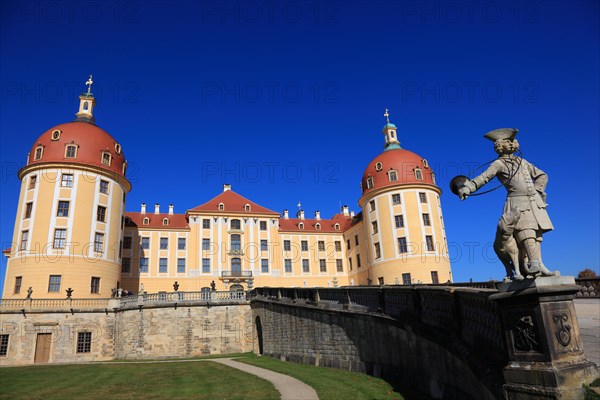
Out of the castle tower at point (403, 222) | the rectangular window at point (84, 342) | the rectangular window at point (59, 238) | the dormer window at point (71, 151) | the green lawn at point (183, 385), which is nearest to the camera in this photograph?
the green lawn at point (183, 385)

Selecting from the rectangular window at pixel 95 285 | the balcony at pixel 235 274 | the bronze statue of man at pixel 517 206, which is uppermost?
the balcony at pixel 235 274

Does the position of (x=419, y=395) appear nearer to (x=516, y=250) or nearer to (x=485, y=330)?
(x=485, y=330)

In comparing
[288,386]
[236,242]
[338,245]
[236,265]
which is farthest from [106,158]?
[288,386]

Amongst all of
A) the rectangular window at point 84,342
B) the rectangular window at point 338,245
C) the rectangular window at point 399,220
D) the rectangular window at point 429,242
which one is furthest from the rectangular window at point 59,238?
the rectangular window at point 429,242

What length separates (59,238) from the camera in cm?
3197

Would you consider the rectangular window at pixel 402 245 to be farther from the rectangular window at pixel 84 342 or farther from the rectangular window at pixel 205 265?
the rectangular window at pixel 84 342

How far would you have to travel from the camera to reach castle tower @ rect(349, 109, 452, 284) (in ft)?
126

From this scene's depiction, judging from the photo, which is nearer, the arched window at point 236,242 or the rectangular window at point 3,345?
the rectangular window at point 3,345

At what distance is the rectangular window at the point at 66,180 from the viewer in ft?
110

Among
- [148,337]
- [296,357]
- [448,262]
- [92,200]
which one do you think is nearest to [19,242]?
[92,200]

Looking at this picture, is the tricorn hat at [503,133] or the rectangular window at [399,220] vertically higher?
the rectangular window at [399,220]

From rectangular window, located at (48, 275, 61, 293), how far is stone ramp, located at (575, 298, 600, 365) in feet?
111

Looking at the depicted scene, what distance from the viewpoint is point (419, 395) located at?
28.9 feet

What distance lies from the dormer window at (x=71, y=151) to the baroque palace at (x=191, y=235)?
0.08 m
